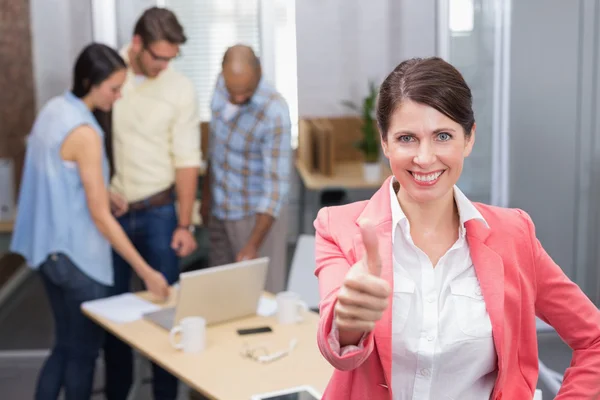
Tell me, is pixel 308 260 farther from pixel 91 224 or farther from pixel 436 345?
pixel 436 345

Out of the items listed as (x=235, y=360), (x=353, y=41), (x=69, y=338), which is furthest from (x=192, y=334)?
(x=353, y=41)

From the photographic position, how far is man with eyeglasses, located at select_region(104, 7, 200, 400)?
145 inches

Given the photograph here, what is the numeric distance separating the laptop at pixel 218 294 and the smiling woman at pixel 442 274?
3.87 ft

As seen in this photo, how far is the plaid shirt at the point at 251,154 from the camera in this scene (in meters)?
3.64

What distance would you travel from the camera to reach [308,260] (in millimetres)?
3865

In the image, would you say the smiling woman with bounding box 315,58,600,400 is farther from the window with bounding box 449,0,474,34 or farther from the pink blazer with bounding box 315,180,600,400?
the window with bounding box 449,0,474,34

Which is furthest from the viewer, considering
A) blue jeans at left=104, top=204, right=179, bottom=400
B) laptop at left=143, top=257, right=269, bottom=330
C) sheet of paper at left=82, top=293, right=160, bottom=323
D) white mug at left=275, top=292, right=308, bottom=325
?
blue jeans at left=104, top=204, right=179, bottom=400

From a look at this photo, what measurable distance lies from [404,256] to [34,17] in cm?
293

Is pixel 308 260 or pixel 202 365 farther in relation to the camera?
pixel 308 260

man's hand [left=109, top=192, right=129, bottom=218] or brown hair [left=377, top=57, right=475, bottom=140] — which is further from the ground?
brown hair [left=377, top=57, right=475, bottom=140]

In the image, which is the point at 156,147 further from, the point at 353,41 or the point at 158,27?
the point at 353,41

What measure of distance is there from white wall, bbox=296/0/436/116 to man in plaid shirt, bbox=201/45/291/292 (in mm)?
232

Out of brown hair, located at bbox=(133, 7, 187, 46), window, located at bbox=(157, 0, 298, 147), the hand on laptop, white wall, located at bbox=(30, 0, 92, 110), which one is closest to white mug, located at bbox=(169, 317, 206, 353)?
the hand on laptop

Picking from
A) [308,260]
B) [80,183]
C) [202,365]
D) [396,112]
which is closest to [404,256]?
[396,112]
